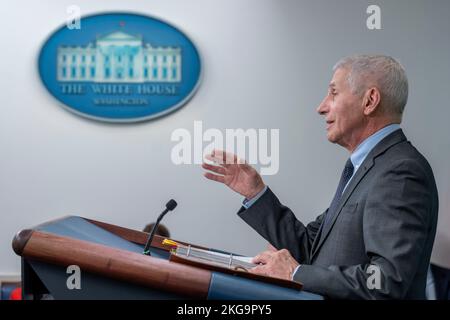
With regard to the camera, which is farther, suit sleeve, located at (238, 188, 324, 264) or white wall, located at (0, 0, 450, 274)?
white wall, located at (0, 0, 450, 274)

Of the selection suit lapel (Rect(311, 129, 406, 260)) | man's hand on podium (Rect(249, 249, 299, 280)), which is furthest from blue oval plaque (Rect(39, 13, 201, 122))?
man's hand on podium (Rect(249, 249, 299, 280))

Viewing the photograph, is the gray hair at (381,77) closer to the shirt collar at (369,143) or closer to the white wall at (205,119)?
the shirt collar at (369,143)

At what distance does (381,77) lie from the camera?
143cm

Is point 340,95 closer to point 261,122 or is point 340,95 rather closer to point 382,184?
point 382,184

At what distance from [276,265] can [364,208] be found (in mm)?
238

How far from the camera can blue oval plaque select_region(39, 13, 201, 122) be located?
9.66 feet

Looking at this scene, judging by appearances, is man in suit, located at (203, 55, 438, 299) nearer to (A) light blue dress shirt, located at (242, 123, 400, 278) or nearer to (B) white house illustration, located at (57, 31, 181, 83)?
(A) light blue dress shirt, located at (242, 123, 400, 278)

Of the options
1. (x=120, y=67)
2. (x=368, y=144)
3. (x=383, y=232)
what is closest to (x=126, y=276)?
(x=383, y=232)

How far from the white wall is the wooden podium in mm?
2002

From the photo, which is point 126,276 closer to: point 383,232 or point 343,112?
point 383,232

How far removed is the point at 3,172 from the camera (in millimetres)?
2945

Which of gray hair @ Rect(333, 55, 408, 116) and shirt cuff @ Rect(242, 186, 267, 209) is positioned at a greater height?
gray hair @ Rect(333, 55, 408, 116)

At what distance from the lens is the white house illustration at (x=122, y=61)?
298 cm

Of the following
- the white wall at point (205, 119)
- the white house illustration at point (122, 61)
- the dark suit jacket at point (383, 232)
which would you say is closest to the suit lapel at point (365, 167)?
the dark suit jacket at point (383, 232)
